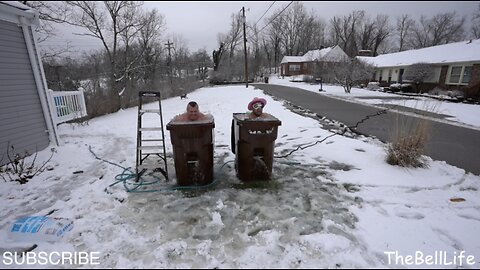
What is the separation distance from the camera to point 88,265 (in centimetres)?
237

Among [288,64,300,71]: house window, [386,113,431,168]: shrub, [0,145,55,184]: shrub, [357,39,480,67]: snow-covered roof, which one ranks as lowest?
[0,145,55,184]: shrub

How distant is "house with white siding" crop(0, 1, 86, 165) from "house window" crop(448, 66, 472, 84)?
25.0 metres

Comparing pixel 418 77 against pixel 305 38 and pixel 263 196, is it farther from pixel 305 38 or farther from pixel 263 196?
pixel 305 38

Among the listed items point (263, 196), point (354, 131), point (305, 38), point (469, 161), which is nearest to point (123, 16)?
point (354, 131)

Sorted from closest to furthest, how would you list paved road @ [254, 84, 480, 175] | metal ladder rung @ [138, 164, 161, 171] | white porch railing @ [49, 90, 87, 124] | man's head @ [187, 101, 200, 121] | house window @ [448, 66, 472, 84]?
man's head @ [187, 101, 200, 121] < metal ladder rung @ [138, 164, 161, 171] < paved road @ [254, 84, 480, 175] < white porch railing @ [49, 90, 87, 124] < house window @ [448, 66, 472, 84]

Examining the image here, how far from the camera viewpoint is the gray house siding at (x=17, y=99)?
16.6ft

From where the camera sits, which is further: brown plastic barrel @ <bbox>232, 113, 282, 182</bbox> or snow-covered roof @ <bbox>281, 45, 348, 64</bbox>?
snow-covered roof @ <bbox>281, 45, 348, 64</bbox>

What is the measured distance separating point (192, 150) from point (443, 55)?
86.9 ft

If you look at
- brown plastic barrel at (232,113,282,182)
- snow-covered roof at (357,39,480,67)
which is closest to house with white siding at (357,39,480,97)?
snow-covered roof at (357,39,480,67)

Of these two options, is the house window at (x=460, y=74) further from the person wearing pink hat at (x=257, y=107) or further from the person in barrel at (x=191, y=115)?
the person in barrel at (x=191, y=115)

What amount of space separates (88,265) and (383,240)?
9.74 ft

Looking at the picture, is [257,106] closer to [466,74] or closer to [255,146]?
[255,146]

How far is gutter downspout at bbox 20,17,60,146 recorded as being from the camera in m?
5.56

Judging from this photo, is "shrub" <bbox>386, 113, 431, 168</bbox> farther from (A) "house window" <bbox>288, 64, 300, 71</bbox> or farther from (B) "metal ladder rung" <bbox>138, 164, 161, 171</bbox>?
(A) "house window" <bbox>288, 64, 300, 71</bbox>
